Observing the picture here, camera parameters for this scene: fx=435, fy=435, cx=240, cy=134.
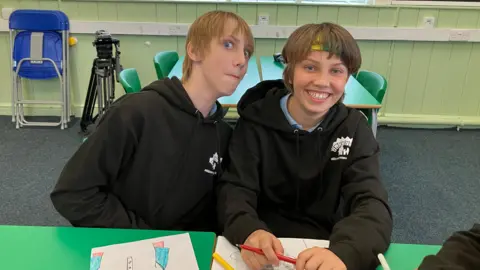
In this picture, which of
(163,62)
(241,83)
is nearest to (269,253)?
(241,83)

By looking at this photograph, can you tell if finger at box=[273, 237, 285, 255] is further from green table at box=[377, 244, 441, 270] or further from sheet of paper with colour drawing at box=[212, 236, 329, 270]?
green table at box=[377, 244, 441, 270]

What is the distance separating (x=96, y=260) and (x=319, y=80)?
2.42ft

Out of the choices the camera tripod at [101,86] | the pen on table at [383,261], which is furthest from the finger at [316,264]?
the camera tripod at [101,86]

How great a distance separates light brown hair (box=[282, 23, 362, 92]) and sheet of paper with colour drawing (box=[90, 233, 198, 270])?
2.00 ft

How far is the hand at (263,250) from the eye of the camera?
91 cm

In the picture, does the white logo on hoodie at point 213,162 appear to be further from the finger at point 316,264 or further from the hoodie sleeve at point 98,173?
the finger at point 316,264

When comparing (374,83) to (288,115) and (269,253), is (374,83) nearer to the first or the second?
(288,115)

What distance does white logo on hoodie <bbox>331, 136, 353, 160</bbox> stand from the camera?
1.27 meters

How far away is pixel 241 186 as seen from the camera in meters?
1.25

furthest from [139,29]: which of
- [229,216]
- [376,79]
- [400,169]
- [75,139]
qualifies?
[229,216]

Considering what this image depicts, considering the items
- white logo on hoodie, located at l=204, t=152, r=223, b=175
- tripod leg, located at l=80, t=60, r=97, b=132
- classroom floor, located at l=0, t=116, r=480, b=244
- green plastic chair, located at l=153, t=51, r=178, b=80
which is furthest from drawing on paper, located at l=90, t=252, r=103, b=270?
tripod leg, located at l=80, t=60, r=97, b=132

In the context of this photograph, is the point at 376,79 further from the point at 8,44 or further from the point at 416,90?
the point at 8,44

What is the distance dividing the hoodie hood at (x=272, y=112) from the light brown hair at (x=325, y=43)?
0.12 m

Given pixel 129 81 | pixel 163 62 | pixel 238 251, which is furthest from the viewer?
pixel 163 62
